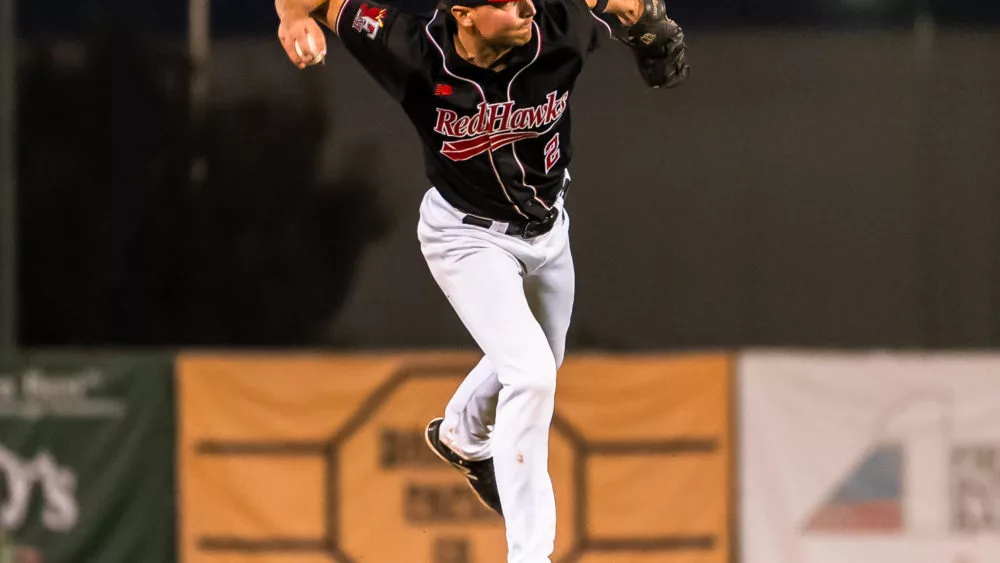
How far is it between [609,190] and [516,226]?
5267mm

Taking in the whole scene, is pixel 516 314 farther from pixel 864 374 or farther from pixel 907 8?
pixel 907 8

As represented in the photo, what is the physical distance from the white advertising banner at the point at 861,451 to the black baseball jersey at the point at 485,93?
3429 mm

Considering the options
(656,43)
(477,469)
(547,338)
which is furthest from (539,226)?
(477,469)

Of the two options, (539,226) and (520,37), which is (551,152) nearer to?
(539,226)

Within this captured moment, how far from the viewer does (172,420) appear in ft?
22.9

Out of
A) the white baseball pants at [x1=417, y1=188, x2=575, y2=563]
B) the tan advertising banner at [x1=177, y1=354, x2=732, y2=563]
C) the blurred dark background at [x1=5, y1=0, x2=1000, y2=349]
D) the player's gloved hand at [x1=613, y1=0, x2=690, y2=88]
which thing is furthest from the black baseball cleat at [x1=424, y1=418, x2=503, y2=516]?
the blurred dark background at [x1=5, y1=0, x2=1000, y2=349]

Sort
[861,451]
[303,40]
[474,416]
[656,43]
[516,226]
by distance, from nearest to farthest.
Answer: [303,40]
[516,226]
[656,43]
[474,416]
[861,451]

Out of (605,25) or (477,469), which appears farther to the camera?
(477,469)

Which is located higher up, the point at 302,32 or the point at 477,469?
the point at 302,32

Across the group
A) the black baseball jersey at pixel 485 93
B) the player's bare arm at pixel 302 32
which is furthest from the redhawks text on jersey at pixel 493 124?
the player's bare arm at pixel 302 32

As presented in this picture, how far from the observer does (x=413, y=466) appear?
677 centimetres

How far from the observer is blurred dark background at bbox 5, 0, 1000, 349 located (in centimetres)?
869

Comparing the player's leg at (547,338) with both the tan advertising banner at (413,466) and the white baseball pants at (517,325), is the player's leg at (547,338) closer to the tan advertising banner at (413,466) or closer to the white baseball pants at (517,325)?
the white baseball pants at (517,325)

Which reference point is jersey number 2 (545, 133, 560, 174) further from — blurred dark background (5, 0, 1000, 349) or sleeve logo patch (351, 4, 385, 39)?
blurred dark background (5, 0, 1000, 349)
